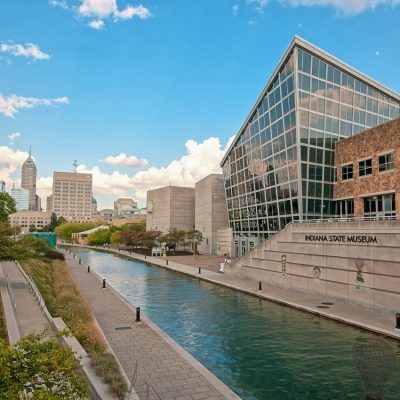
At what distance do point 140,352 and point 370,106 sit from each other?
154 ft

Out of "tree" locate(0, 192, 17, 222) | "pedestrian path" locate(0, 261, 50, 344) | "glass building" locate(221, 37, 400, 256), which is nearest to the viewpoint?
"pedestrian path" locate(0, 261, 50, 344)

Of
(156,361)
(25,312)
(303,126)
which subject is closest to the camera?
(156,361)

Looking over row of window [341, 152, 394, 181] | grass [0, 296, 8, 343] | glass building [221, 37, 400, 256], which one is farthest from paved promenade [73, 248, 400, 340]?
grass [0, 296, 8, 343]

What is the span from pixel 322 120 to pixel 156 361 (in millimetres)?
38070

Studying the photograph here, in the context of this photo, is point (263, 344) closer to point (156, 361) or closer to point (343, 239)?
point (156, 361)

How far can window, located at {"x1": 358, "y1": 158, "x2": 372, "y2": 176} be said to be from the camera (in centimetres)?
3800

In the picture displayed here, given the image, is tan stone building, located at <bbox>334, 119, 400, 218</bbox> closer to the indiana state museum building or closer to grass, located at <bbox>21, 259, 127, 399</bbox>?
the indiana state museum building

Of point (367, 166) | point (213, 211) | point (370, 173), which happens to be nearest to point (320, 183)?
point (367, 166)

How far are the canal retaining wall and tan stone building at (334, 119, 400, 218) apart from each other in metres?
5.83

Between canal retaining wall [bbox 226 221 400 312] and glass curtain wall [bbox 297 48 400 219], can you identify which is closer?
canal retaining wall [bbox 226 221 400 312]

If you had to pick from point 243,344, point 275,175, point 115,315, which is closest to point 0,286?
point 115,315

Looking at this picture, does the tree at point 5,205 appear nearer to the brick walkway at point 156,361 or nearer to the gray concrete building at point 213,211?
the brick walkway at point 156,361

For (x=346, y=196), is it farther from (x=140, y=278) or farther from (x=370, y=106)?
(x=140, y=278)

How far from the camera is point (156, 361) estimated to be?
15.6 meters
